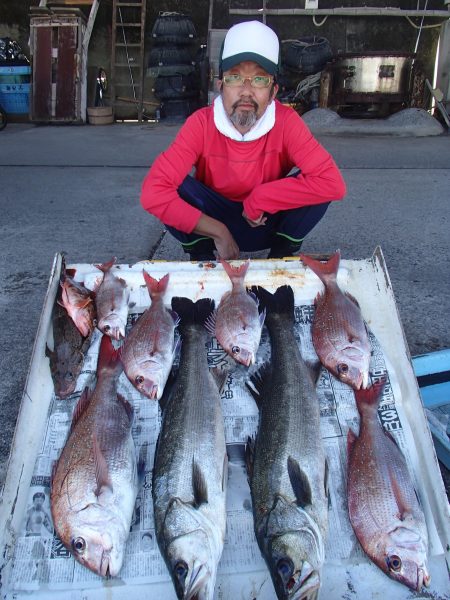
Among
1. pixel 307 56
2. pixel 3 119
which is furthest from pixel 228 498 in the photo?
pixel 307 56

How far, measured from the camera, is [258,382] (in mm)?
2008

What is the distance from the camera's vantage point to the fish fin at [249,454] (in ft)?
5.61

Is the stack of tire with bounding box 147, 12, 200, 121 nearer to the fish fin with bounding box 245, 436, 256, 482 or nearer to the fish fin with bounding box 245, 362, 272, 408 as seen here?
the fish fin with bounding box 245, 362, 272, 408

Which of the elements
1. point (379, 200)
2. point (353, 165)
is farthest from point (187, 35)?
point (379, 200)

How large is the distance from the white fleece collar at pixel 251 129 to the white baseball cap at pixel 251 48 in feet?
0.70

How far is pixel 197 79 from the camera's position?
32.2 feet

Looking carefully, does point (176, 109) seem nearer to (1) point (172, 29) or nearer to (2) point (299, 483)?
(1) point (172, 29)

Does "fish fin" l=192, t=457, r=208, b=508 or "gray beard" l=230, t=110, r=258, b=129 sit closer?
"fish fin" l=192, t=457, r=208, b=508

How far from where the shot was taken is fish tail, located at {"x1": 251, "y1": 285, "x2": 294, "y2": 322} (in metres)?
2.26

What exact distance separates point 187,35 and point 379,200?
6.41 m

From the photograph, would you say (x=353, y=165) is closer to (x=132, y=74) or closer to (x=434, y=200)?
(x=434, y=200)

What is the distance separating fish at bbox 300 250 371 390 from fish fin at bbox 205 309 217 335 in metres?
0.45

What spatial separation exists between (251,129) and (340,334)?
1285 mm

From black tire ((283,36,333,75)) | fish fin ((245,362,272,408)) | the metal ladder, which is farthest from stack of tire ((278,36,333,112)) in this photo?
fish fin ((245,362,272,408))
